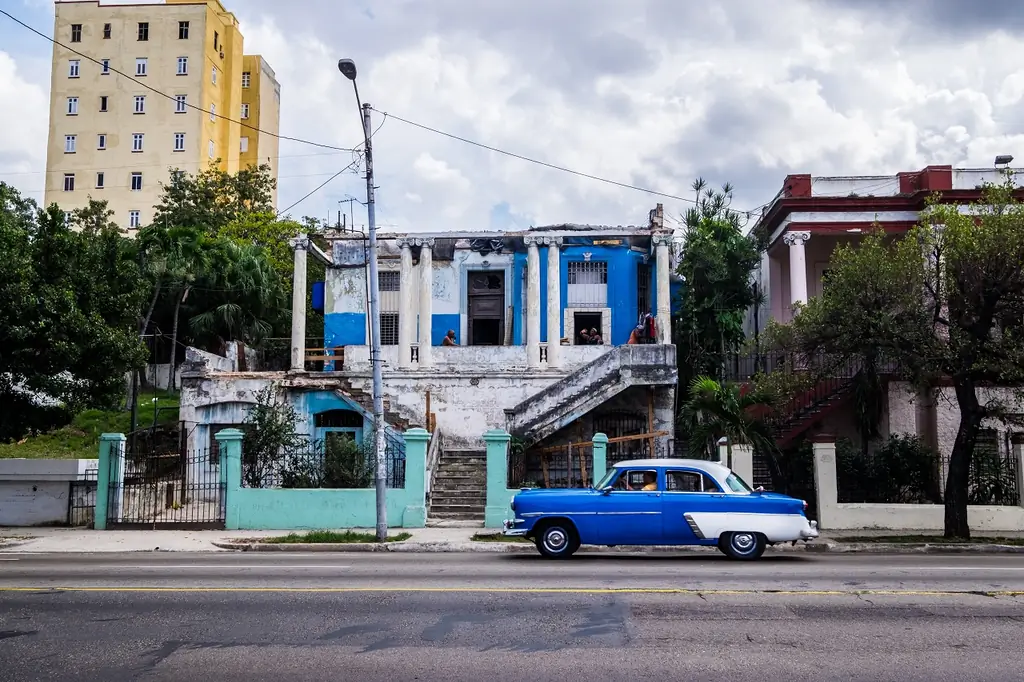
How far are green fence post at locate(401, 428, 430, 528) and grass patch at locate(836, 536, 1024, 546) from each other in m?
8.40

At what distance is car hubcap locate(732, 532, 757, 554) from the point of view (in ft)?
46.6

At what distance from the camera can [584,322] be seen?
2945 centimetres

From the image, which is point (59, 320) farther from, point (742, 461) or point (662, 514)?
point (742, 461)

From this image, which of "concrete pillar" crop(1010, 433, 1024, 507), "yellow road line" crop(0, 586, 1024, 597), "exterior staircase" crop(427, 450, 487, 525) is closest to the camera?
"yellow road line" crop(0, 586, 1024, 597)

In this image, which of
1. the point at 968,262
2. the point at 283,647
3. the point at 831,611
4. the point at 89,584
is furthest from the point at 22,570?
the point at 968,262

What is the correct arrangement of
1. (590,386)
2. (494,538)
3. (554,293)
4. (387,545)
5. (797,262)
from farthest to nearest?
(554,293) → (797,262) → (590,386) → (494,538) → (387,545)

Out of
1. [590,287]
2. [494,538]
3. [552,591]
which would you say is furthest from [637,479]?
[590,287]

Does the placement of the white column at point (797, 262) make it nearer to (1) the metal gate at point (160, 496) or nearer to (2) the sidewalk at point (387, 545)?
(2) the sidewalk at point (387, 545)

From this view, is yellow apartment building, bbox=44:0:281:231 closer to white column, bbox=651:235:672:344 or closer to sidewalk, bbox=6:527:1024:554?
white column, bbox=651:235:672:344

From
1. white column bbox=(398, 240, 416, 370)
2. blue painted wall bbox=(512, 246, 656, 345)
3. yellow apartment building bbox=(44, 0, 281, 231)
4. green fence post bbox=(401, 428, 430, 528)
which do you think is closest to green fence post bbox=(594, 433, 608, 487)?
green fence post bbox=(401, 428, 430, 528)

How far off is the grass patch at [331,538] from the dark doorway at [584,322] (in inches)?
494

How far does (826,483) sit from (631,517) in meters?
7.25

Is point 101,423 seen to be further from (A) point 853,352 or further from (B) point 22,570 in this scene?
(A) point 853,352

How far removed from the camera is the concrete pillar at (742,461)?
64.4ft
